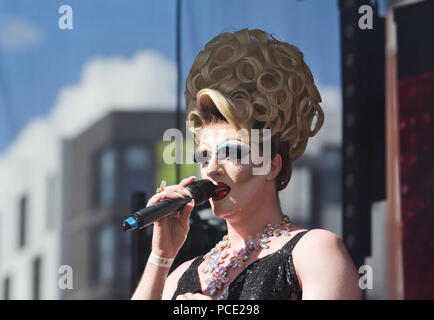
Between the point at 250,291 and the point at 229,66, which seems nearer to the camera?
the point at 250,291

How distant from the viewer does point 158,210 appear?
1369 millimetres

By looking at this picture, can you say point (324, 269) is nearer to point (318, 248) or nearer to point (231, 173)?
point (318, 248)

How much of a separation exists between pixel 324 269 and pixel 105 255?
67.2 inches

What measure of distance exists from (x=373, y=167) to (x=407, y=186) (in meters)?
0.17

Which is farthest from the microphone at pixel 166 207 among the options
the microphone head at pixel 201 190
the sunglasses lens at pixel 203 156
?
the sunglasses lens at pixel 203 156

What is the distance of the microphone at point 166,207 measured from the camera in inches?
50.9

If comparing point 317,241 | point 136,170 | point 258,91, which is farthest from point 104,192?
point 317,241

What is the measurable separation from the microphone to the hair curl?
0.62 ft

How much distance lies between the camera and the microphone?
1.29 m

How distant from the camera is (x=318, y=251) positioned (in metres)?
1.45

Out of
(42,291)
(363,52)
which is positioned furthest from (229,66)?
(42,291)

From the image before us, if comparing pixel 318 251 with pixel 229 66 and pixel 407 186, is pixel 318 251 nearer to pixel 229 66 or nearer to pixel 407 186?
pixel 229 66

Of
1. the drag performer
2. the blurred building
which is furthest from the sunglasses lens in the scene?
the blurred building

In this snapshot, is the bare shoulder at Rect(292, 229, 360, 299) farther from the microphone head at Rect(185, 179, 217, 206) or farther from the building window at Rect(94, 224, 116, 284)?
the building window at Rect(94, 224, 116, 284)
